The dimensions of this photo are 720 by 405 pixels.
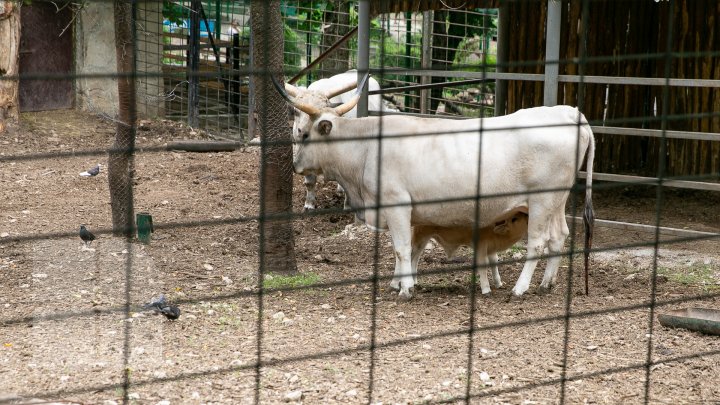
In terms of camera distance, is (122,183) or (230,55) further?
(230,55)

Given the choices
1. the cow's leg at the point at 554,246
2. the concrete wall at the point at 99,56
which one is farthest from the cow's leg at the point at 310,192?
the concrete wall at the point at 99,56

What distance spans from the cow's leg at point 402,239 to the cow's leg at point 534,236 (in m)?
0.72

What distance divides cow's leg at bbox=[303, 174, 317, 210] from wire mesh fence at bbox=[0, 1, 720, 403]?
0.14 m

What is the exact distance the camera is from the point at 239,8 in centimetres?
1580

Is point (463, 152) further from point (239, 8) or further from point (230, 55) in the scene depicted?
point (239, 8)

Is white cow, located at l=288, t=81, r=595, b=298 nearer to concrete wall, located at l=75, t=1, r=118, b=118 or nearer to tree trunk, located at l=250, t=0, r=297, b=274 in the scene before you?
tree trunk, located at l=250, t=0, r=297, b=274

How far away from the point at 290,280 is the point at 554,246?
72.0 inches

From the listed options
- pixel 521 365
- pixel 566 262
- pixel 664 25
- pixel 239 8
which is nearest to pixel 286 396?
pixel 521 365

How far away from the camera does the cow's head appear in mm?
6605

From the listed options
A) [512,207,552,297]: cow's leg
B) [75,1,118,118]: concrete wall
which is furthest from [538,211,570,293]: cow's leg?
[75,1,118,118]: concrete wall

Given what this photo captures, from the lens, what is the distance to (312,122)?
6.76m

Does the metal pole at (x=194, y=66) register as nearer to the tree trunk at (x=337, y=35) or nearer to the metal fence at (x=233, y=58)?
the metal fence at (x=233, y=58)

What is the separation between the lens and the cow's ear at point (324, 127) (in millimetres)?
6562

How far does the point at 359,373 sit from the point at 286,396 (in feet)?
1.72
